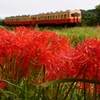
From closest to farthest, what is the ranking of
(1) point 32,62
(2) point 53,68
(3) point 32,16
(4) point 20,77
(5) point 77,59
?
(5) point 77,59 < (2) point 53,68 < (1) point 32,62 < (4) point 20,77 < (3) point 32,16

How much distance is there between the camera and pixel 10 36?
2.21 m

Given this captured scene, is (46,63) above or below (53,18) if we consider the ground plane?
above

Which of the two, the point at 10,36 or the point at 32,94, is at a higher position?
the point at 10,36

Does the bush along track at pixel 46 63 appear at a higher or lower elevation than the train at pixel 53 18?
higher

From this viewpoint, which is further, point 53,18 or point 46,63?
point 53,18

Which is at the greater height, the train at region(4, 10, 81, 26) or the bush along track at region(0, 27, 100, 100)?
the bush along track at region(0, 27, 100, 100)

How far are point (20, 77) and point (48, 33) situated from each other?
1.34 feet

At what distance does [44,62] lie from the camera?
6.84ft

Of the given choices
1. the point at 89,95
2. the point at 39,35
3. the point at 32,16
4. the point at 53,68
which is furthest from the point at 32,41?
the point at 32,16

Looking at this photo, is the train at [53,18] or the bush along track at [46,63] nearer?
the bush along track at [46,63]

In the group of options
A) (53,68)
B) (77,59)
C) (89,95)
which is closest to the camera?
(77,59)

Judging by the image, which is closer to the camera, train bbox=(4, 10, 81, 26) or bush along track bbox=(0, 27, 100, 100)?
bush along track bbox=(0, 27, 100, 100)

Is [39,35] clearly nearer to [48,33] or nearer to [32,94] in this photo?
[48,33]

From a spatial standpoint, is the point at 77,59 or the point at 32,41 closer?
the point at 77,59
